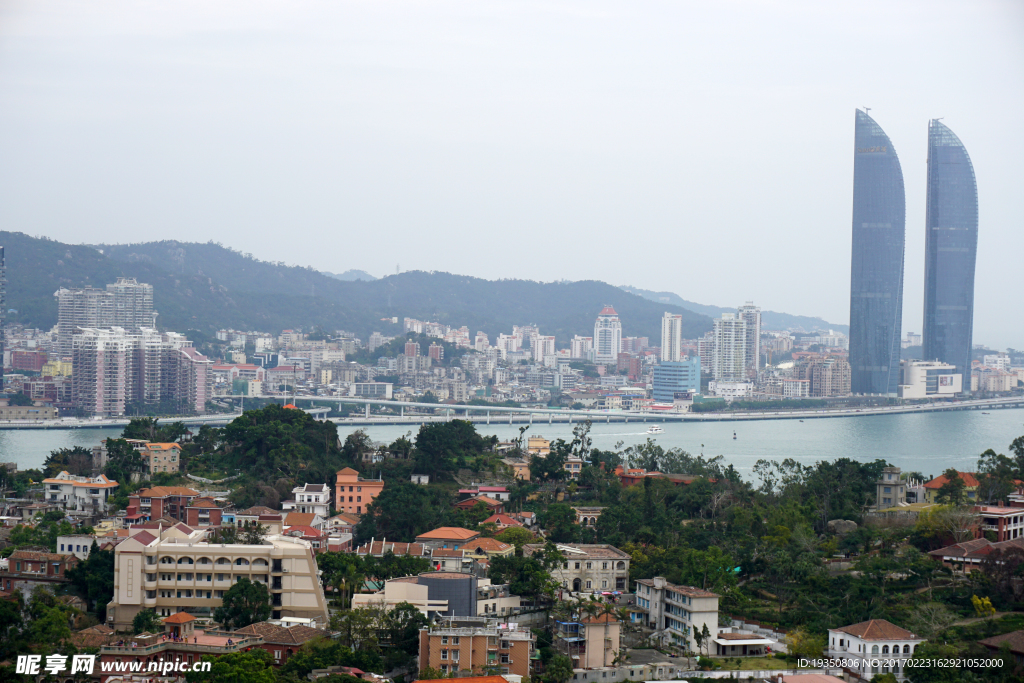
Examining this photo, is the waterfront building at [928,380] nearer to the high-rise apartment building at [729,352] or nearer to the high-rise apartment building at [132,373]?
the high-rise apartment building at [729,352]

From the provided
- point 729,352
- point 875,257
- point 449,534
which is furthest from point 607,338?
point 449,534

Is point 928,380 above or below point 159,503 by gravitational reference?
above

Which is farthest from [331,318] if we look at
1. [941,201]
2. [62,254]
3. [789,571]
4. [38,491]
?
[789,571]

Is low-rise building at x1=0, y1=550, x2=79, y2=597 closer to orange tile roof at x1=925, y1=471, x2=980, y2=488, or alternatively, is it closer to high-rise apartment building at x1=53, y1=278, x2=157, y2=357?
orange tile roof at x1=925, y1=471, x2=980, y2=488

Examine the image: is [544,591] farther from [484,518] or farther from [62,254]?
[62,254]

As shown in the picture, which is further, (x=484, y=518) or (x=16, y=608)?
(x=484, y=518)

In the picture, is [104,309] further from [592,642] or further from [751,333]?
[592,642]

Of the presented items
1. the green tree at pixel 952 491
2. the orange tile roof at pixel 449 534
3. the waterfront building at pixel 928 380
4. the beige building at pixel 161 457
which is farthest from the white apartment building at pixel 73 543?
the waterfront building at pixel 928 380
